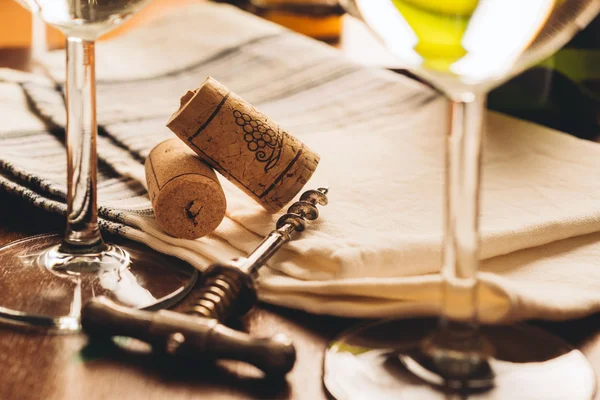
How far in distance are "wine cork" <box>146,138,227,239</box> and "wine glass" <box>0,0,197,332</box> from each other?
24 mm

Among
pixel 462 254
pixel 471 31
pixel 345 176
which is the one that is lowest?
pixel 345 176

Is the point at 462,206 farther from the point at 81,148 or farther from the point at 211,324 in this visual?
the point at 81,148

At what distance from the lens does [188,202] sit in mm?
552

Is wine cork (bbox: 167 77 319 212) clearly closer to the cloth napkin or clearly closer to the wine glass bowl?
the cloth napkin

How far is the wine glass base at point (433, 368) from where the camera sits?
0.38 metres

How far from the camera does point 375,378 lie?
40 centimetres

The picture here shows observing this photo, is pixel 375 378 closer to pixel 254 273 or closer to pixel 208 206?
pixel 254 273

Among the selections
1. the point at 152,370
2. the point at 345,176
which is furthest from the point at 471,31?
the point at 345,176

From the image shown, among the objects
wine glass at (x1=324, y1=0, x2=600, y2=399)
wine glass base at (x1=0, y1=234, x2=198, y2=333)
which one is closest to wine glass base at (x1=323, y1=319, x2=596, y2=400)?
wine glass at (x1=324, y1=0, x2=600, y2=399)

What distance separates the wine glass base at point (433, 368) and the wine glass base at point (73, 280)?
0.12 meters

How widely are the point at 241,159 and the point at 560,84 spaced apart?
44 centimetres

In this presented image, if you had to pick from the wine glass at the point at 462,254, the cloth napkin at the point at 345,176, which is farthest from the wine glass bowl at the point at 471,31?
the cloth napkin at the point at 345,176

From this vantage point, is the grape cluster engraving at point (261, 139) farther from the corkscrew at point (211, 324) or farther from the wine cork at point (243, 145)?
the corkscrew at point (211, 324)

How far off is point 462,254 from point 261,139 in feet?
0.73
